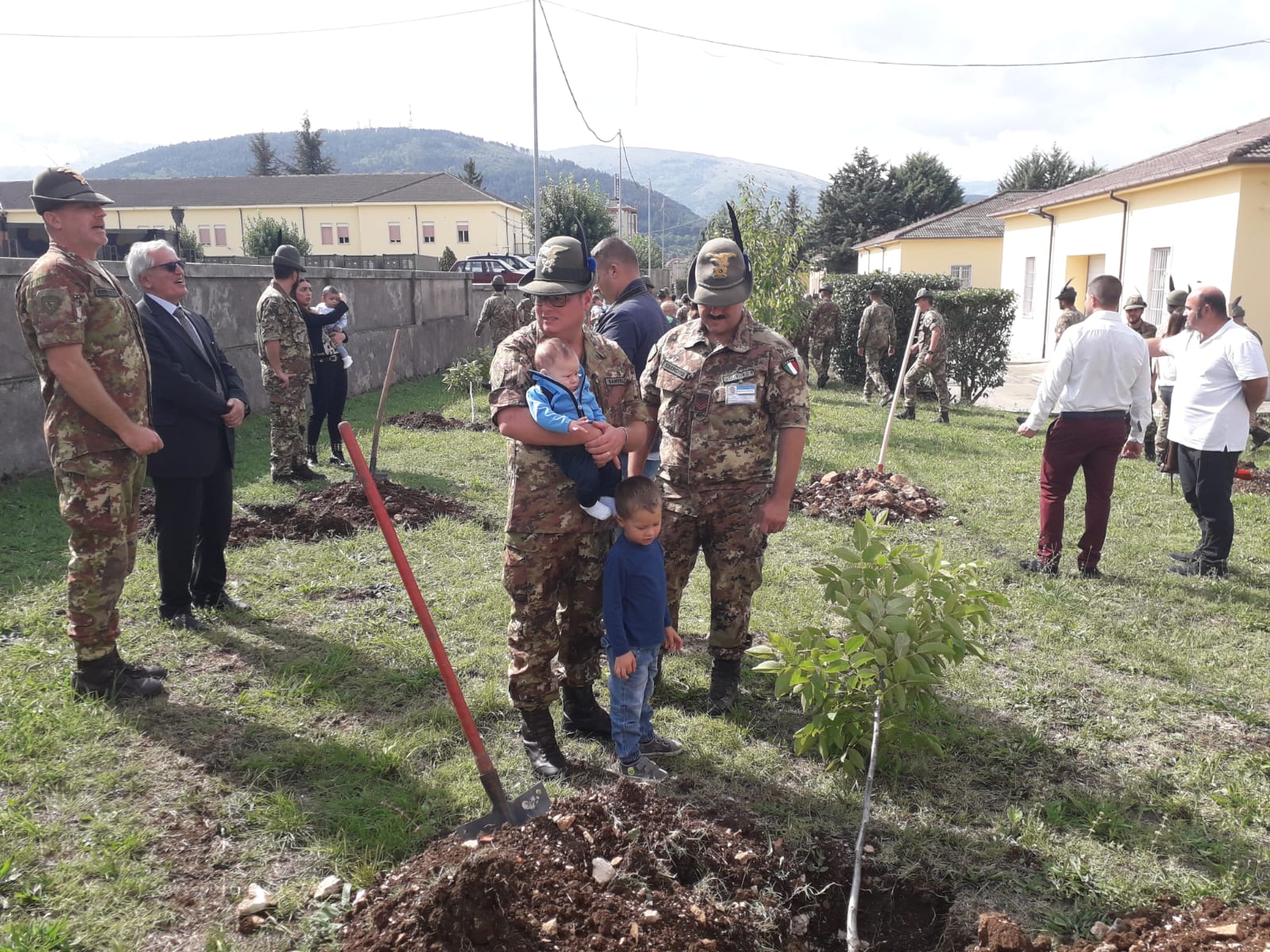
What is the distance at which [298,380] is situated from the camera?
26.3ft

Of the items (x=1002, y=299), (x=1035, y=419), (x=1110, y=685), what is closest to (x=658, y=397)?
(x=1110, y=685)

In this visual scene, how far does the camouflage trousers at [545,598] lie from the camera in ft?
10.7

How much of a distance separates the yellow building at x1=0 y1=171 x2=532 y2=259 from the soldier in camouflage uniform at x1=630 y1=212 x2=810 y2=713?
61.9 m

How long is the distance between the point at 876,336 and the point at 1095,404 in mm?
10026

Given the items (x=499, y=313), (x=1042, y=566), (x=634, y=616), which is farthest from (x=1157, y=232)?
(x=634, y=616)

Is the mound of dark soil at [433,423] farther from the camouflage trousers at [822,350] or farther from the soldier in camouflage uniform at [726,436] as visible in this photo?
the camouflage trousers at [822,350]

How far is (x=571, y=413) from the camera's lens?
10.1ft

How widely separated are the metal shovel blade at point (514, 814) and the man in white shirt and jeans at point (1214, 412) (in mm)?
5188

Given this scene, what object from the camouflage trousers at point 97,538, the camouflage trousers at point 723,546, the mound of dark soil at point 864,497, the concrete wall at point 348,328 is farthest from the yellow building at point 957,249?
the camouflage trousers at point 97,538

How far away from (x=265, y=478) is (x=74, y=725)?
4819mm

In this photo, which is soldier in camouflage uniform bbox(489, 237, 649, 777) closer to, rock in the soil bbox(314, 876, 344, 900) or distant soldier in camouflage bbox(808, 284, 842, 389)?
rock in the soil bbox(314, 876, 344, 900)

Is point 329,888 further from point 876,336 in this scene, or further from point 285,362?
point 876,336

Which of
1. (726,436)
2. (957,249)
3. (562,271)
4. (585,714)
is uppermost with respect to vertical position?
(957,249)

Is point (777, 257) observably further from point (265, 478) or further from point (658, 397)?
point (658, 397)
